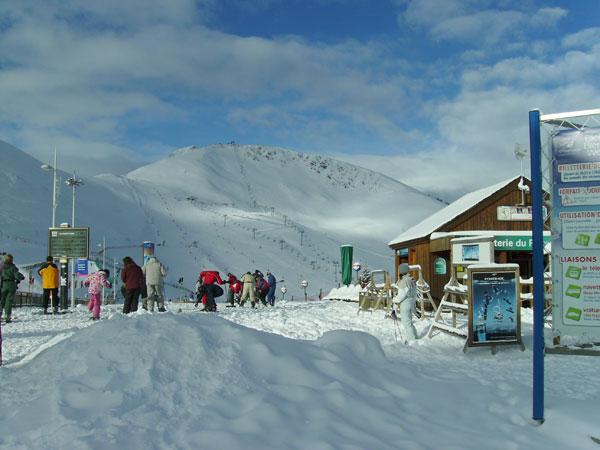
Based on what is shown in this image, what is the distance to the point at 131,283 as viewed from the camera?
14.8 meters

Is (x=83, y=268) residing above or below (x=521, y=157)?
below

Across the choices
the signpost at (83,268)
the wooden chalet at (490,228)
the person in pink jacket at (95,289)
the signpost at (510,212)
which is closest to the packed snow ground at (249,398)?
the person in pink jacket at (95,289)

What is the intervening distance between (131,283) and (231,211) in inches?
2749

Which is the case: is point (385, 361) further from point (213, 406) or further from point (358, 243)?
point (358, 243)

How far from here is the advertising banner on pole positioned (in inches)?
203

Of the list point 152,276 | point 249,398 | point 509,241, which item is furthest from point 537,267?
point 509,241

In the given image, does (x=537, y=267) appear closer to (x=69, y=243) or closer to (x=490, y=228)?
(x=490, y=228)

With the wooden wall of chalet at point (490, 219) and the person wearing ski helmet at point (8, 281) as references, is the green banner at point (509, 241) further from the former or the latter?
the person wearing ski helmet at point (8, 281)

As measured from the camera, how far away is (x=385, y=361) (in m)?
6.71

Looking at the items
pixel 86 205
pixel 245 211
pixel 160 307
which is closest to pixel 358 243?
pixel 245 211

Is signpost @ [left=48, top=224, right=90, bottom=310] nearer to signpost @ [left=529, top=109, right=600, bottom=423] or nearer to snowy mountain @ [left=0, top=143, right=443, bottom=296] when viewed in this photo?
signpost @ [left=529, top=109, right=600, bottom=423]

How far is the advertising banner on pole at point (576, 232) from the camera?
203 inches

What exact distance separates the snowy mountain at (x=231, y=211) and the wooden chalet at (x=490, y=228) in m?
27.2

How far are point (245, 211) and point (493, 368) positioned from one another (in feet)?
261
